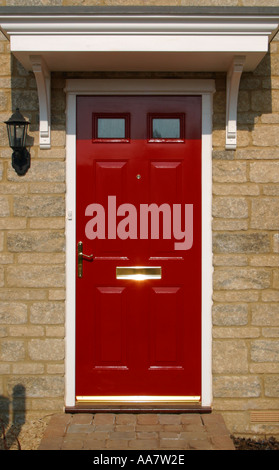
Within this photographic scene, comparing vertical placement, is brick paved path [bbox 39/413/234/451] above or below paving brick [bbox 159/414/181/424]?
below

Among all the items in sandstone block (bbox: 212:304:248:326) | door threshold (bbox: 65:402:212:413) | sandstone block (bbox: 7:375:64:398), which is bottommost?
door threshold (bbox: 65:402:212:413)

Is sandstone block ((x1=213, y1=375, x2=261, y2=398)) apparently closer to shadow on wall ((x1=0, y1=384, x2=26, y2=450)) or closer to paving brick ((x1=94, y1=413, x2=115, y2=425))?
paving brick ((x1=94, y1=413, x2=115, y2=425))

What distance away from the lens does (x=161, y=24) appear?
322cm

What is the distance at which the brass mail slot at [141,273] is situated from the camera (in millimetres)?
3762

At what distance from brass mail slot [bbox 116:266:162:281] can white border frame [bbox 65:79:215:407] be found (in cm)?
37

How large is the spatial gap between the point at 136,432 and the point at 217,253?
4.83ft

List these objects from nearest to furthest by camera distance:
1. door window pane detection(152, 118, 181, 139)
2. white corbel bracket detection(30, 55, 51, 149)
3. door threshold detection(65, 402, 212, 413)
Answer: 1. white corbel bracket detection(30, 55, 51, 149)
2. door threshold detection(65, 402, 212, 413)
3. door window pane detection(152, 118, 181, 139)

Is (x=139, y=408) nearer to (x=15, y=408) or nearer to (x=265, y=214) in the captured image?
(x=15, y=408)

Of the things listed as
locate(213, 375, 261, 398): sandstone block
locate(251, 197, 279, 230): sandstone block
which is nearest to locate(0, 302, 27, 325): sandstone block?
locate(213, 375, 261, 398): sandstone block

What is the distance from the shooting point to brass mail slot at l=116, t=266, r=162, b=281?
148 inches

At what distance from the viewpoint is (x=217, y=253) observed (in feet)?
12.2

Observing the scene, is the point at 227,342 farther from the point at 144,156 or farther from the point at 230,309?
the point at 144,156

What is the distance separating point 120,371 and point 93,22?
2.62m

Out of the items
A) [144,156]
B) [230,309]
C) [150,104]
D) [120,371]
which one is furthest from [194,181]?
[120,371]
